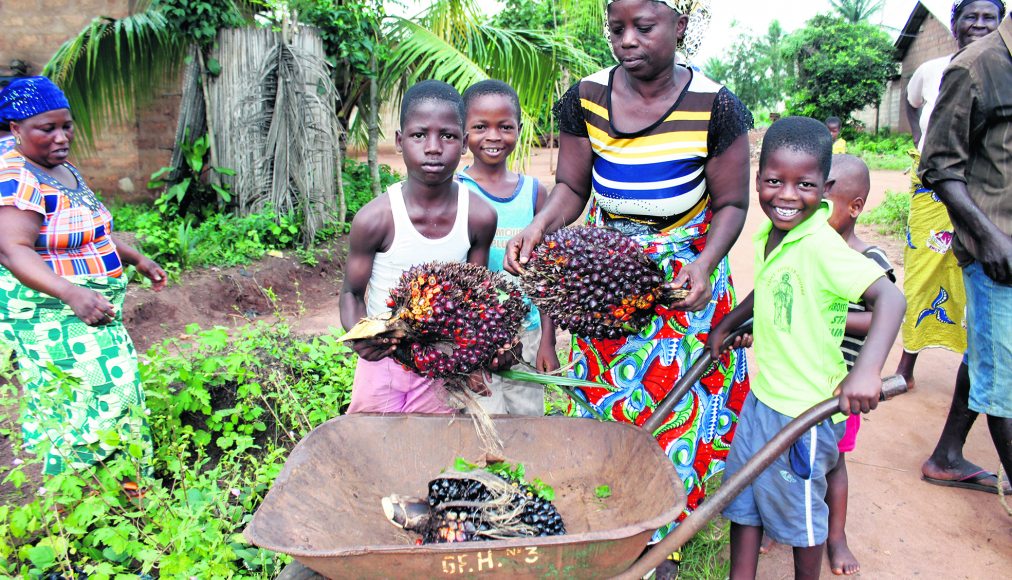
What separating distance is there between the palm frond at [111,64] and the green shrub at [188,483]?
4.41 meters

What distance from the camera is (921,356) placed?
5.13m

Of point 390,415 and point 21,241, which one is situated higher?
point 21,241

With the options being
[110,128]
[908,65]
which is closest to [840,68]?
[908,65]

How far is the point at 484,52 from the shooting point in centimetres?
791

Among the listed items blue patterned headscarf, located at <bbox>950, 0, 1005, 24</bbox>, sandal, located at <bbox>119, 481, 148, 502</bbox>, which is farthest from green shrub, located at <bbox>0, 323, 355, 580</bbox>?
blue patterned headscarf, located at <bbox>950, 0, 1005, 24</bbox>

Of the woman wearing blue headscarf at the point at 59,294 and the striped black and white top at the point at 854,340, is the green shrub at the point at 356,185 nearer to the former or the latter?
the woman wearing blue headscarf at the point at 59,294

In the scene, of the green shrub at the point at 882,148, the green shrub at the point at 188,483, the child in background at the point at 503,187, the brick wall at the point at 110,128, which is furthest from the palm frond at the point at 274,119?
the green shrub at the point at 882,148

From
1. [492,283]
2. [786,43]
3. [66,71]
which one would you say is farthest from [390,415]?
[786,43]

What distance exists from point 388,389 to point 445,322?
30.1 inches

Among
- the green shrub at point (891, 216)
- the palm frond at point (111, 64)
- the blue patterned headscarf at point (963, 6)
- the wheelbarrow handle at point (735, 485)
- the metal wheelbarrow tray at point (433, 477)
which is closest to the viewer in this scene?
the metal wheelbarrow tray at point (433, 477)

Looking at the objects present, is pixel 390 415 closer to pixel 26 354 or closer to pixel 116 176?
pixel 26 354

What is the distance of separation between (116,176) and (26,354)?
639cm

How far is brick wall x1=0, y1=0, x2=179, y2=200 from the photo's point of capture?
7.75 metres

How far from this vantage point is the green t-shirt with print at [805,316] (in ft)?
7.09
